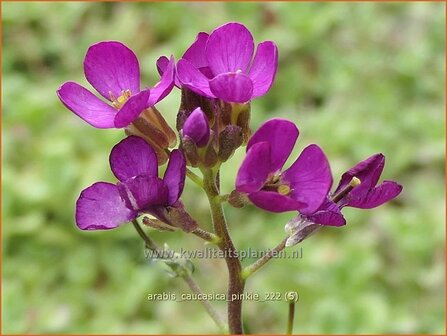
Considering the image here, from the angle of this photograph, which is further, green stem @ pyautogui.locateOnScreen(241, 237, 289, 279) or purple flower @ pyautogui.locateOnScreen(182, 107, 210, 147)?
green stem @ pyautogui.locateOnScreen(241, 237, 289, 279)

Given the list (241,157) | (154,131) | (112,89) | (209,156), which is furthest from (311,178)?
(241,157)

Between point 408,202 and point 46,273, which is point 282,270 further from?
point 46,273

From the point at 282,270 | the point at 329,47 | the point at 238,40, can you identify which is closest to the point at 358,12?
the point at 329,47

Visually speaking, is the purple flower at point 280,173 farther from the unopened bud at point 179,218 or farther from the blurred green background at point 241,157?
A: the blurred green background at point 241,157

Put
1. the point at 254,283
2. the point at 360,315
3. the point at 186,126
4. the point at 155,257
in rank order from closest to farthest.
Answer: the point at 186,126 → the point at 155,257 → the point at 360,315 → the point at 254,283

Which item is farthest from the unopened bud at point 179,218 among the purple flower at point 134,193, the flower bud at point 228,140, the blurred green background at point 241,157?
the blurred green background at point 241,157

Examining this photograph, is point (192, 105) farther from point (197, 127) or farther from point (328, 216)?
point (328, 216)

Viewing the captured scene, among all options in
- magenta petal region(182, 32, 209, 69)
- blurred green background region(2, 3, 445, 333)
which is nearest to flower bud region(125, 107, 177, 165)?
magenta petal region(182, 32, 209, 69)

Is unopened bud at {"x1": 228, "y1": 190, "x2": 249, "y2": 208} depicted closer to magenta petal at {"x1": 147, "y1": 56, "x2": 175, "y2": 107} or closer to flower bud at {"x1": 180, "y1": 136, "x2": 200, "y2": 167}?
flower bud at {"x1": 180, "y1": 136, "x2": 200, "y2": 167}
